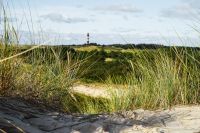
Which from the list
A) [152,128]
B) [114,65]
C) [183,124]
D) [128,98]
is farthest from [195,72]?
[114,65]

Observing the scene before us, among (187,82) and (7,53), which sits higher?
(7,53)

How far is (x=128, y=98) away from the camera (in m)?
7.79

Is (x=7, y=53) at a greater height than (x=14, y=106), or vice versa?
(x=7, y=53)

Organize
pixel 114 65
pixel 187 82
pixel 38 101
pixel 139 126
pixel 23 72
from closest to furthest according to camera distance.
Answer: pixel 139 126 → pixel 38 101 → pixel 23 72 → pixel 187 82 → pixel 114 65

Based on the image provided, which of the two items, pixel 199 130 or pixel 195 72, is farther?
pixel 195 72

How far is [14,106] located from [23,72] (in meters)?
1.42

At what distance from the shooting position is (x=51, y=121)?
520cm

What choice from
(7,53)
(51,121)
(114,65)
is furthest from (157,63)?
(114,65)

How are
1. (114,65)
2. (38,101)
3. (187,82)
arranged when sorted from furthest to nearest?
(114,65)
(187,82)
(38,101)

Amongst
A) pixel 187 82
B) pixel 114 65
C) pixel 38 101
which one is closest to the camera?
pixel 38 101

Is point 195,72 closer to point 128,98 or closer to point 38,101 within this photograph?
point 128,98

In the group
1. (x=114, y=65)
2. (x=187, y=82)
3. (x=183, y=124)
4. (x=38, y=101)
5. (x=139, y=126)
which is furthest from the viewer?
(x=114, y=65)

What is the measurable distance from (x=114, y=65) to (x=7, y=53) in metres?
17.6

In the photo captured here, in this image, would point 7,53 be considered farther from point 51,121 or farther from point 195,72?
point 195,72
